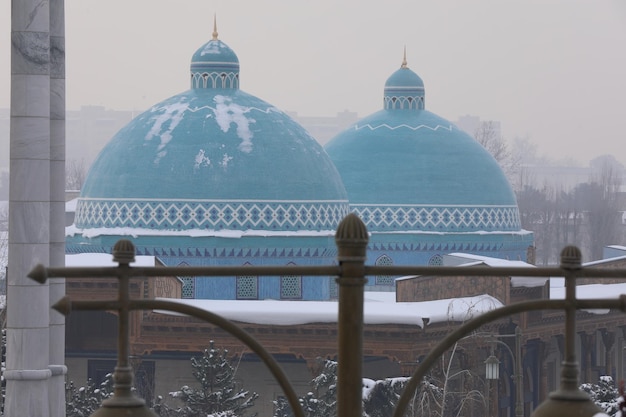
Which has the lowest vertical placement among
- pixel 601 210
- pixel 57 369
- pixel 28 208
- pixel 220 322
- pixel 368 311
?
pixel 57 369

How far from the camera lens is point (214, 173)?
80.6 feet

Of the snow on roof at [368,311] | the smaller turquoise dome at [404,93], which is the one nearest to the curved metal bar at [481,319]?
the snow on roof at [368,311]

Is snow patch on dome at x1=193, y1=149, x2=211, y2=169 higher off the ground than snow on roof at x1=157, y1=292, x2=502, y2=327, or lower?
higher

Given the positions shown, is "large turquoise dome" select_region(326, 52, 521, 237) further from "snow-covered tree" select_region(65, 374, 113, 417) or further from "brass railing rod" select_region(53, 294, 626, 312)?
"brass railing rod" select_region(53, 294, 626, 312)

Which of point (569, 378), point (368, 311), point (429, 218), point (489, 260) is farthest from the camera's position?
point (429, 218)

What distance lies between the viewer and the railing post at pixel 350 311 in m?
3.58

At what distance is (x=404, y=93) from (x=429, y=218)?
3.15 meters

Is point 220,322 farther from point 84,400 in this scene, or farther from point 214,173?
point 214,173

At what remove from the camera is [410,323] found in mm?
20766

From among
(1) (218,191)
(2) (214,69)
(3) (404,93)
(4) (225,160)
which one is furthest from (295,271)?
(3) (404,93)

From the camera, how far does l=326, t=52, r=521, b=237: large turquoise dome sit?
95.7 feet

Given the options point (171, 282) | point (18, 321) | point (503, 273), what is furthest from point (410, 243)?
point (503, 273)

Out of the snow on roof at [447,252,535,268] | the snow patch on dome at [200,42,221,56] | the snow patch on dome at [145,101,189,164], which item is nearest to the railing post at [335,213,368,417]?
the snow on roof at [447,252,535,268]

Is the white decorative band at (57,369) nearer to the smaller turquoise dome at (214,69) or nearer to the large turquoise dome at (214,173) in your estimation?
the large turquoise dome at (214,173)
